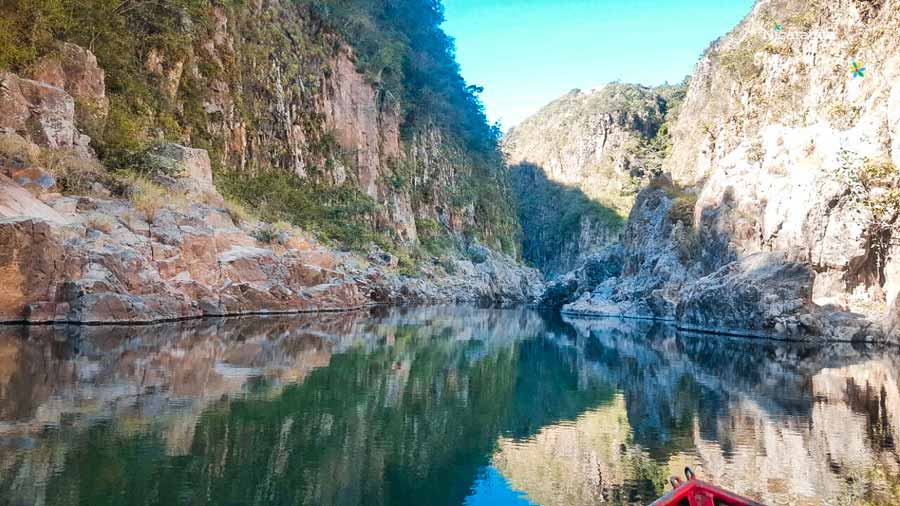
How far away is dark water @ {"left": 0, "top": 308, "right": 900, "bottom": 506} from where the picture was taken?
656 centimetres

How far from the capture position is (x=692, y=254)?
43.7 metres

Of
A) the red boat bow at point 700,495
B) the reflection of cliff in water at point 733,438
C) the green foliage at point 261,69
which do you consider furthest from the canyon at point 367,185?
the red boat bow at point 700,495

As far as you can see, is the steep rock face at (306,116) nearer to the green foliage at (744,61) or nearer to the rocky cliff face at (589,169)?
the green foliage at (744,61)

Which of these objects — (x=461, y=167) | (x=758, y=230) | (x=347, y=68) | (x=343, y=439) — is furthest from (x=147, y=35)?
(x=461, y=167)

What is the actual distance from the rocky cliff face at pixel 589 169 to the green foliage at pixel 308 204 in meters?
52.2

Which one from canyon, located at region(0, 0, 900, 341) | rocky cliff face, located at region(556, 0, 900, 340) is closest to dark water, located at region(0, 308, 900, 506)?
canyon, located at region(0, 0, 900, 341)

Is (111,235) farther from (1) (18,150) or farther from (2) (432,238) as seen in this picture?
(2) (432,238)

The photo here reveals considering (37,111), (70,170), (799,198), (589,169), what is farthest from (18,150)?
(589,169)

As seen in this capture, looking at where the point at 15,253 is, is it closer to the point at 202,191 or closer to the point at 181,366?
the point at 181,366

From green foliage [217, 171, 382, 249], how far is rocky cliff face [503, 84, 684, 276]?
52165 millimetres

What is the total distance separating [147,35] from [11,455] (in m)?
29.5

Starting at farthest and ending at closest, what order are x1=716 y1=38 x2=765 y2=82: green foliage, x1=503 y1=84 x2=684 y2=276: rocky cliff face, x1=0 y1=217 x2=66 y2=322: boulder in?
1. x1=503 y1=84 x2=684 y2=276: rocky cliff face
2. x1=716 y1=38 x2=765 y2=82: green foliage
3. x1=0 y1=217 x2=66 y2=322: boulder

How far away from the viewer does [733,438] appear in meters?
9.30

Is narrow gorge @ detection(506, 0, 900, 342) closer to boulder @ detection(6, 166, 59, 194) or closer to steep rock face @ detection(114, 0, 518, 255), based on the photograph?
steep rock face @ detection(114, 0, 518, 255)
